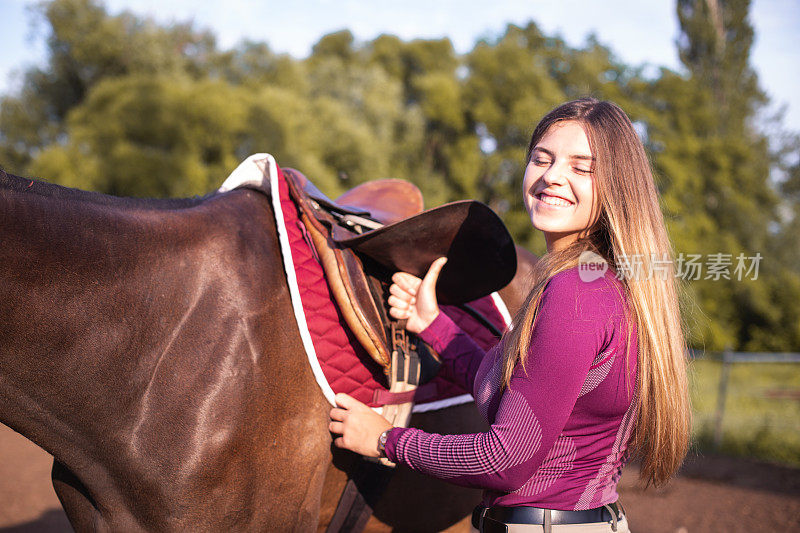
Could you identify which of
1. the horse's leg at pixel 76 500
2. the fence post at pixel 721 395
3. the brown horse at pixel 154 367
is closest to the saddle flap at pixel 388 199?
the brown horse at pixel 154 367

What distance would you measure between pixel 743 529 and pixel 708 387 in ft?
Answer: 24.6

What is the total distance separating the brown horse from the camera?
48.3 inches

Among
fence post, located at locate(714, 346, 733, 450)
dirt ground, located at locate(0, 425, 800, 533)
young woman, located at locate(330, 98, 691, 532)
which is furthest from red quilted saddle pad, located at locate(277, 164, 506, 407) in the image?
fence post, located at locate(714, 346, 733, 450)

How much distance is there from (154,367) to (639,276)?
3.69 ft

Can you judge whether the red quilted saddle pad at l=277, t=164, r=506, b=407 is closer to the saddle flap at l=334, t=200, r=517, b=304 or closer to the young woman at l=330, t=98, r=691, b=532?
the saddle flap at l=334, t=200, r=517, b=304

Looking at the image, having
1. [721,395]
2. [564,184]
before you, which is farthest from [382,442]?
[721,395]

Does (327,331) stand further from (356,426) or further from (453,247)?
(453,247)

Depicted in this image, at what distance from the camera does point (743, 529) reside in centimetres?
446

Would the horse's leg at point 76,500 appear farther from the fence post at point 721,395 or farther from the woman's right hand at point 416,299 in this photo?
the fence post at point 721,395

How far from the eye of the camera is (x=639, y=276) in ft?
3.82

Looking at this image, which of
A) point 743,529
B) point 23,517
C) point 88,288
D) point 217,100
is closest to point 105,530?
point 88,288

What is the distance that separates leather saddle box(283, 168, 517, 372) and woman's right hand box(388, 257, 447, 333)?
5 centimetres

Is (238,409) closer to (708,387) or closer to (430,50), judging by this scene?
(708,387)

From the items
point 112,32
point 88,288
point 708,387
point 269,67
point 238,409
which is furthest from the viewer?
point 269,67
